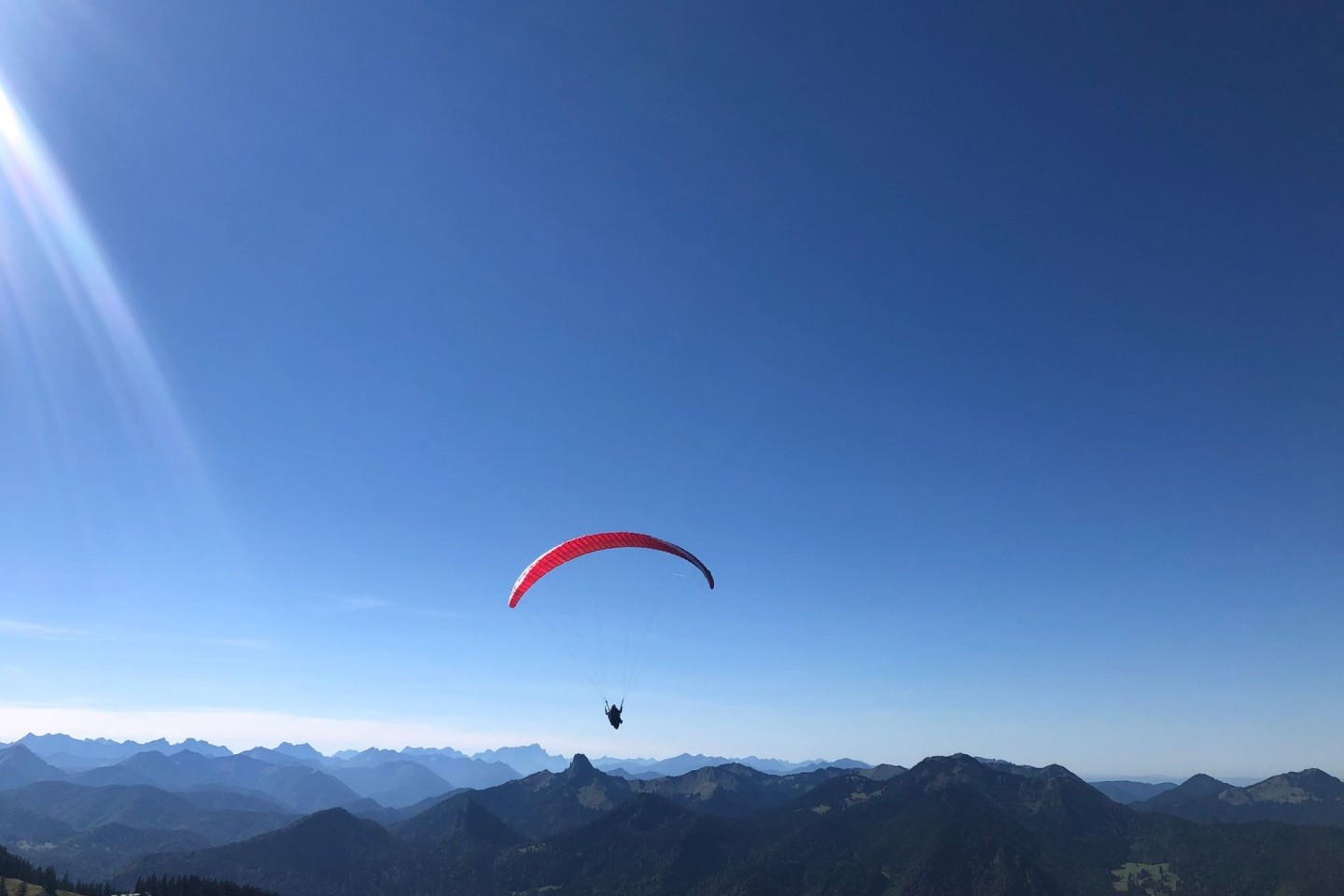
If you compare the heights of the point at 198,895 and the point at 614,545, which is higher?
the point at 614,545

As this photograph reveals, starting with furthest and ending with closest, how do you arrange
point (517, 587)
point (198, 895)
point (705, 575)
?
1. point (198, 895)
2. point (705, 575)
3. point (517, 587)

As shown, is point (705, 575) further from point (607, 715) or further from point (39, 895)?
point (39, 895)

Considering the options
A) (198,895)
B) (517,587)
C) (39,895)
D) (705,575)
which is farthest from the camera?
(198,895)

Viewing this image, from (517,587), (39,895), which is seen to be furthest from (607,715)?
(39,895)

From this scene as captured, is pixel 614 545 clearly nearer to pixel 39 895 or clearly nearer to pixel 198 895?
pixel 39 895

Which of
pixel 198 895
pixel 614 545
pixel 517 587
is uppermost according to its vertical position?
pixel 614 545

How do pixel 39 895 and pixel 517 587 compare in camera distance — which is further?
pixel 39 895
